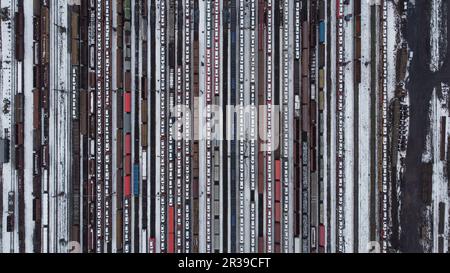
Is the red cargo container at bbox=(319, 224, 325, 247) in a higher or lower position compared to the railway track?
lower

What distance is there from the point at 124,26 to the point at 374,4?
6.94m

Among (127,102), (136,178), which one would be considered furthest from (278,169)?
(127,102)

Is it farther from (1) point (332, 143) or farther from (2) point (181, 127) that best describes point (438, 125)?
(2) point (181, 127)

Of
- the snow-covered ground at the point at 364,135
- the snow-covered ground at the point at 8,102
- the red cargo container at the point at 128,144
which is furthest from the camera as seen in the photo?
the red cargo container at the point at 128,144

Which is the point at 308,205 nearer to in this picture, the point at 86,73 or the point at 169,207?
the point at 169,207

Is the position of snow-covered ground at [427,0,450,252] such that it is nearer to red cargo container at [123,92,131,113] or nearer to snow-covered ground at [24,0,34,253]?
red cargo container at [123,92,131,113]

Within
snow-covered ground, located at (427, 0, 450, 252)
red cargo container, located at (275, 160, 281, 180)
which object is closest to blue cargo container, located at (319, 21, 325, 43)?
snow-covered ground, located at (427, 0, 450, 252)

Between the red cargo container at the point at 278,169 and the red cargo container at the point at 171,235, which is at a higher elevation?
the red cargo container at the point at 278,169

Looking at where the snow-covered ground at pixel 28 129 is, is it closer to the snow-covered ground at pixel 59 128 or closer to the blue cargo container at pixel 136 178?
the snow-covered ground at pixel 59 128

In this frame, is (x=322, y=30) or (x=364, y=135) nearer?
(x=322, y=30)

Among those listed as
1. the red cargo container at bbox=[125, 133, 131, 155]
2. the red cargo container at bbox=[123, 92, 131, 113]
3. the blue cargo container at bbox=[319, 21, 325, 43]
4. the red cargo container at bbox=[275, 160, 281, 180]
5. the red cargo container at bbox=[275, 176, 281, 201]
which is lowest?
the red cargo container at bbox=[275, 176, 281, 201]

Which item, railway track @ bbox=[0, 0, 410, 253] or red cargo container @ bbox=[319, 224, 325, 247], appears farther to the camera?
red cargo container @ bbox=[319, 224, 325, 247]

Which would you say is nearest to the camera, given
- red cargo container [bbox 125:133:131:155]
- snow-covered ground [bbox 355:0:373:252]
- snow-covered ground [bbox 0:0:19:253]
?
snow-covered ground [bbox 0:0:19:253]

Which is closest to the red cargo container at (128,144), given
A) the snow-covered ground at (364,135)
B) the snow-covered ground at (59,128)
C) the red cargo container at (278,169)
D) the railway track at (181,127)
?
the railway track at (181,127)
